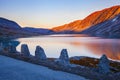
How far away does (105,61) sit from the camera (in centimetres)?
4919

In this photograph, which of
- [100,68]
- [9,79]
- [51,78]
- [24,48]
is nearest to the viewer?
[9,79]

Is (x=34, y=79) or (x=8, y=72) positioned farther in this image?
(x=8, y=72)

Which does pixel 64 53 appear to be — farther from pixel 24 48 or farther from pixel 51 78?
pixel 51 78

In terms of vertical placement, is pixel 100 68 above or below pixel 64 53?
below

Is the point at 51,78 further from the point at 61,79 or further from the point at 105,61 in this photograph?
the point at 105,61

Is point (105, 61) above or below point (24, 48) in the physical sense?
below

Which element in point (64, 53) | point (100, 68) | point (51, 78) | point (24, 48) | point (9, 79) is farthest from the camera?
point (24, 48)

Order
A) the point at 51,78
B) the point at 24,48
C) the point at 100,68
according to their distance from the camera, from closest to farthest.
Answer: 1. the point at 51,78
2. the point at 100,68
3. the point at 24,48

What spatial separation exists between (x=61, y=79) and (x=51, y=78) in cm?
107

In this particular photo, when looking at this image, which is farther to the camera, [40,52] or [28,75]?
[40,52]

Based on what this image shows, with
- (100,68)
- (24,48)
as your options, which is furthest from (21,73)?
(24,48)

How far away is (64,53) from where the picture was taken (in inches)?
2072

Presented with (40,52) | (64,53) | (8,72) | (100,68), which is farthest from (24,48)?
(8,72)

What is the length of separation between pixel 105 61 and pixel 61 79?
1169 inches
